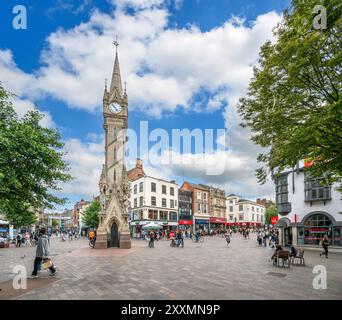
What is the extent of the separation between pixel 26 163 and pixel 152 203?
48.2 m

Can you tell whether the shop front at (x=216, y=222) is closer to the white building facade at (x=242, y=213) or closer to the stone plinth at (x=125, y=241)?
the white building facade at (x=242, y=213)

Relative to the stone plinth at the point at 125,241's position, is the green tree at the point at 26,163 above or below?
above

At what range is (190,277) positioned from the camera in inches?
444

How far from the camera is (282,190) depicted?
34906 mm

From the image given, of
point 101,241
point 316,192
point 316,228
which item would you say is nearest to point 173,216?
point 101,241

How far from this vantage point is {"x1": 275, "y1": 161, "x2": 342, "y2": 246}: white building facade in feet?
95.7

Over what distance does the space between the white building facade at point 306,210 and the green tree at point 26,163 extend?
2530 centimetres

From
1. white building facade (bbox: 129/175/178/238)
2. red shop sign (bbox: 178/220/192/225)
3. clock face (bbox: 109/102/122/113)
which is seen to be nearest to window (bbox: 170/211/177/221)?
white building facade (bbox: 129/175/178/238)

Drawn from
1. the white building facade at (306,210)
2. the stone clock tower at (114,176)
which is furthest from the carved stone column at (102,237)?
the white building facade at (306,210)

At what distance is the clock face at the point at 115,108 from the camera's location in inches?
1321

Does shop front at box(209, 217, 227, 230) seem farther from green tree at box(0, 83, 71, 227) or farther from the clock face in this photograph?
green tree at box(0, 83, 71, 227)

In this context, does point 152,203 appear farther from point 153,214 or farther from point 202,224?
point 202,224
